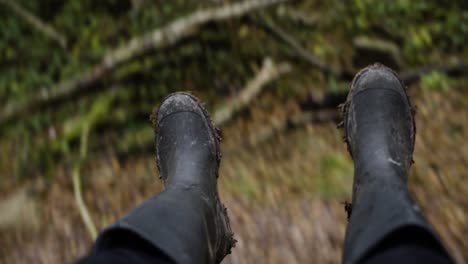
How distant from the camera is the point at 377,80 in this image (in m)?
2.50

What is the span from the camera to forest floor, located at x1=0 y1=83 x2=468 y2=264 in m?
3.11

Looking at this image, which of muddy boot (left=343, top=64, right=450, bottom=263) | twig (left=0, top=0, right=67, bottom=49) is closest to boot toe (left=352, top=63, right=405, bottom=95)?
muddy boot (left=343, top=64, right=450, bottom=263)

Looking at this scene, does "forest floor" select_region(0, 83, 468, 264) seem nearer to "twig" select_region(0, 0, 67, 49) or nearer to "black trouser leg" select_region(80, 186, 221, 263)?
"black trouser leg" select_region(80, 186, 221, 263)

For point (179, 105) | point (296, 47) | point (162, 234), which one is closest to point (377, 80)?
point (179, 105)

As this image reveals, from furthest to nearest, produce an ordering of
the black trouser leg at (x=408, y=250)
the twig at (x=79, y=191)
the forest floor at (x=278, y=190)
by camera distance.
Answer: the twig at (x=79, y=191) → the forest floor at (x=278, y=190) → the black trouser leg at (x=408, y=250)

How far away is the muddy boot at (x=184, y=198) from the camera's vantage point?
1.55 metres

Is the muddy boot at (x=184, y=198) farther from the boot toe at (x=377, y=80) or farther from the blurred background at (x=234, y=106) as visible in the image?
the blurred background at (x=234, y=106)

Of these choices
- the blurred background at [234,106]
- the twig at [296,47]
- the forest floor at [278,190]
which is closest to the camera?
the forest floor at [278,190]

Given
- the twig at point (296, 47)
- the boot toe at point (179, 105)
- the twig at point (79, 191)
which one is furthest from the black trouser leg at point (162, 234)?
the twig at point (296, 47)

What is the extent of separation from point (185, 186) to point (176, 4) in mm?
3366

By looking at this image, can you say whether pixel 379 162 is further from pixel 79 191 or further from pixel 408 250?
pixel 79 191

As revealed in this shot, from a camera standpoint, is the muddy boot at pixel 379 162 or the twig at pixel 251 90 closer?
the muddy boot at pixel 379 162

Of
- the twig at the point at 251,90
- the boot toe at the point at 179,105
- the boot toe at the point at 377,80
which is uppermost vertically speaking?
the twig at the point at 251,90

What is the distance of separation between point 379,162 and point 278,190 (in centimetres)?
160
